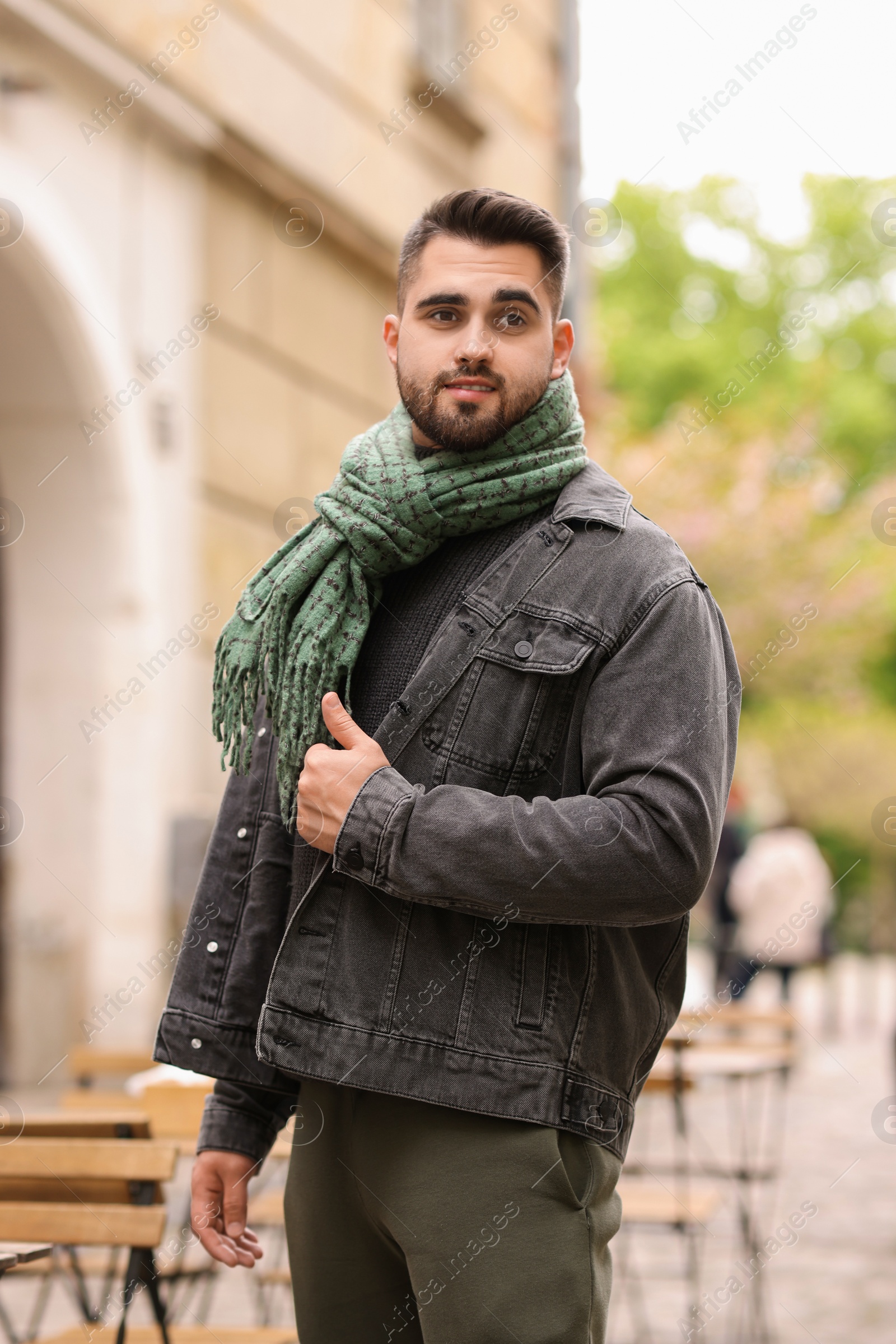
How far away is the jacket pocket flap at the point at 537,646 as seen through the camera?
6.65 feet

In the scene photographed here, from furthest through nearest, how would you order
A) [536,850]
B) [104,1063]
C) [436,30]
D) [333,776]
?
[436,30] → [104,1063] → [333,776] → [536,850]

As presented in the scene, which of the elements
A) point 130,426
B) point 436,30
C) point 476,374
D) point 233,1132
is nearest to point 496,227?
point 476,374

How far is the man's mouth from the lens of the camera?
2148 mm

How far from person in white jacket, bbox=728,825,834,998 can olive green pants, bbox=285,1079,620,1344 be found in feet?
31.7

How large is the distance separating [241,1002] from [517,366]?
1.00 m

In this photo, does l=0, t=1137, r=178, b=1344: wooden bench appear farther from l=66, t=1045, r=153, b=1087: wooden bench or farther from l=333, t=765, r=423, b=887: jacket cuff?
l=66, t=1045, r=153, b=1087: wooden bench

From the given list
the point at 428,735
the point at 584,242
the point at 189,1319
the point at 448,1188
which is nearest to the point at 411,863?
the point at 428,735

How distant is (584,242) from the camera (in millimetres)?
12648

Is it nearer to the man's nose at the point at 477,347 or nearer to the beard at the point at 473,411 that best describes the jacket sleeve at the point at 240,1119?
the beard at the point at 473,411

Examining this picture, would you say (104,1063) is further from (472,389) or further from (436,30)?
(436,30)

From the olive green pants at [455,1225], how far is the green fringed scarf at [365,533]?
1.55 ft

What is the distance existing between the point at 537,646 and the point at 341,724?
280 mm

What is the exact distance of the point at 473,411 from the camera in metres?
2.15

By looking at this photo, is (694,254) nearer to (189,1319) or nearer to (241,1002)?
(189,1319)
